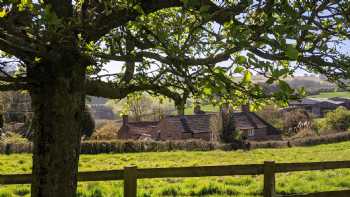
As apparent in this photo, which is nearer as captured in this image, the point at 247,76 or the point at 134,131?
the point at 247,76

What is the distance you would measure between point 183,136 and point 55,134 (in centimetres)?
5469

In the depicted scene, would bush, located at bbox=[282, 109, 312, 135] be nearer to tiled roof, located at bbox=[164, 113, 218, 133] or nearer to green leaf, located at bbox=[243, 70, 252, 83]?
tiled roof, located at bbox=[164, 113, 218, 133]

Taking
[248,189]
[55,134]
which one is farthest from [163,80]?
[248,189]

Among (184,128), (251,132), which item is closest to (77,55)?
(184,128)

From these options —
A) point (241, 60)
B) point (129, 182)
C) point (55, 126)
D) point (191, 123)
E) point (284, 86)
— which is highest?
point (241, 60)

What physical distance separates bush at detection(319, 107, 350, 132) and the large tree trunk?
5817cm

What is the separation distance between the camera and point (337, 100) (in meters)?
125

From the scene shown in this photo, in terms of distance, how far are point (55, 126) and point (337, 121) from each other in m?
59.1

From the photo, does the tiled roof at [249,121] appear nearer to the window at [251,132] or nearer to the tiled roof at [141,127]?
the window at [251,132]

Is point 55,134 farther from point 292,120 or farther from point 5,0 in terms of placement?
point 292,120

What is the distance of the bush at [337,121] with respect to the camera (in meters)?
58.2

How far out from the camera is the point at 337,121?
59094 mm

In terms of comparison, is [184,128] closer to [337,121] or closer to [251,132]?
[251,132]

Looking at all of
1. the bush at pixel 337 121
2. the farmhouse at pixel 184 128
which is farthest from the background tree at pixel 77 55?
the bush at pixel 337 121
